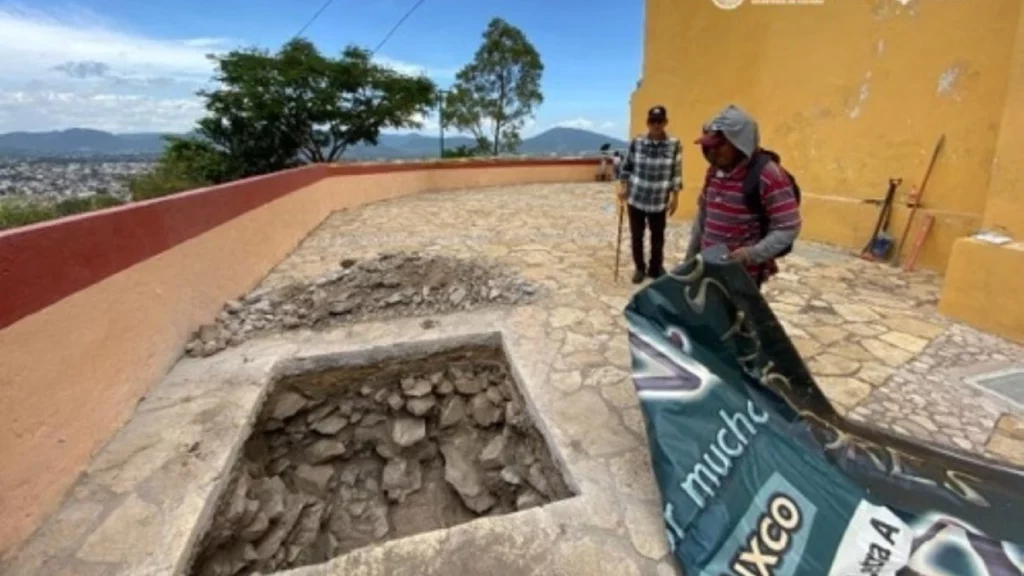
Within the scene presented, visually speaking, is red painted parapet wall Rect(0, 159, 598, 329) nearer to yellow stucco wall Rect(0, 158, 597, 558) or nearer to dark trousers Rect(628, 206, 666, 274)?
yellow stucco wall Rect(0, 158, 597, 558)

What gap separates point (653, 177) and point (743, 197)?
1.78 m

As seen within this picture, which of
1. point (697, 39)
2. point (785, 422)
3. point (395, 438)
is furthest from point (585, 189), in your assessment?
point (785, 422)

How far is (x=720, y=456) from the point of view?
179 centimetres

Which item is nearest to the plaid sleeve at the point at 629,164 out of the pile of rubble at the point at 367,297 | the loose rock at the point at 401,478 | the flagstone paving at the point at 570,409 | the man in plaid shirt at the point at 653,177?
the man in plaid shirt at the point at 653,177

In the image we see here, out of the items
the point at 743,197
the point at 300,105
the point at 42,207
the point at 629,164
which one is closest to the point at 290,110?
the point at 300,105

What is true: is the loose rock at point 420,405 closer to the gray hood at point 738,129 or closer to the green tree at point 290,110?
the gray hood at point 738,129

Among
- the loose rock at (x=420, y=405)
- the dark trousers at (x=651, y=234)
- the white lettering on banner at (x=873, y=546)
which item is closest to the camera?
the white lettering on banner at (x=873, y=546)

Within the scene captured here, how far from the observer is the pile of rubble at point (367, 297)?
358cm

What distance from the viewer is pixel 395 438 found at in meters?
3.37

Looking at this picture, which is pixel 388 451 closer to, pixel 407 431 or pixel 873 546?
pixel 407 431

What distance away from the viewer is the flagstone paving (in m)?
1.77

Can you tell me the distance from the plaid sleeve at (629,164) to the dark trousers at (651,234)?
0.89ft

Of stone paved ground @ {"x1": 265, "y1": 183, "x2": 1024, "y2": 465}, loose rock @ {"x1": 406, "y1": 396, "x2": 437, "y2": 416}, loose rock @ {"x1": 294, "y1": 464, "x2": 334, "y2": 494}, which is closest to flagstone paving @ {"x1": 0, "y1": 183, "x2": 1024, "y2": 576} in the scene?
stone paved ground @ {"x1": 265, "y1": 183, "x2": 1024, "y2": 465}

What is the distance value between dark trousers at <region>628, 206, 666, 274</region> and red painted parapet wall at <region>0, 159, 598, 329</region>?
3.36 meters
